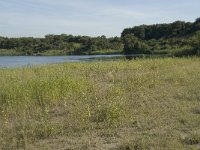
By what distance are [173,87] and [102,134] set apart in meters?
6.72

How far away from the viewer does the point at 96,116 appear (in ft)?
28.9

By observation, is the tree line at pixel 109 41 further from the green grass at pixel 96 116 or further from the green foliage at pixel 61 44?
the green grass at pixel 96 116

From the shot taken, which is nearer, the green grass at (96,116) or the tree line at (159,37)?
the green grass at (96,116)

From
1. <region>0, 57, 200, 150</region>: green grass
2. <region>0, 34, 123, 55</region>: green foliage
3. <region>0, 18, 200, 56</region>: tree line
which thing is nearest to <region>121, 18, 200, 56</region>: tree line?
<region>0, 18, 200, 56</region>: tree line

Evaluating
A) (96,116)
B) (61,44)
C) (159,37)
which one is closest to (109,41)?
(61,44)

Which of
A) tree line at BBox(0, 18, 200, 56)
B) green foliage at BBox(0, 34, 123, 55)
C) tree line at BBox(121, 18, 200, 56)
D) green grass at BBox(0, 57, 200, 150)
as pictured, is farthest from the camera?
green foliage at BBox(0, 34, 123, 55)

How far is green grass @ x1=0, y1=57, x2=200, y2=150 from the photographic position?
7109 millimetres

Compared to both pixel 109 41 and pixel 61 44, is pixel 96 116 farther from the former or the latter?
pixel 109 41

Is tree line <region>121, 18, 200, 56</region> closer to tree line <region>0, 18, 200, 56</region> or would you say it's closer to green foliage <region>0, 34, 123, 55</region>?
tree line <region>0, 18, 200, 56</region>

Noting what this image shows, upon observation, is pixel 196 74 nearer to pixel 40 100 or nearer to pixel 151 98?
pixel 151 98

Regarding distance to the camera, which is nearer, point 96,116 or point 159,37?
point 96,116

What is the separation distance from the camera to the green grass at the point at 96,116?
711cm

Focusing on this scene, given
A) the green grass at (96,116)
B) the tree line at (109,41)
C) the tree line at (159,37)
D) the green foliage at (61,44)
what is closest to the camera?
the green grass at (96,116)

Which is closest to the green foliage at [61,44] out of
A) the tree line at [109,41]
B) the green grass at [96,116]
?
the tree line at [109,41]
